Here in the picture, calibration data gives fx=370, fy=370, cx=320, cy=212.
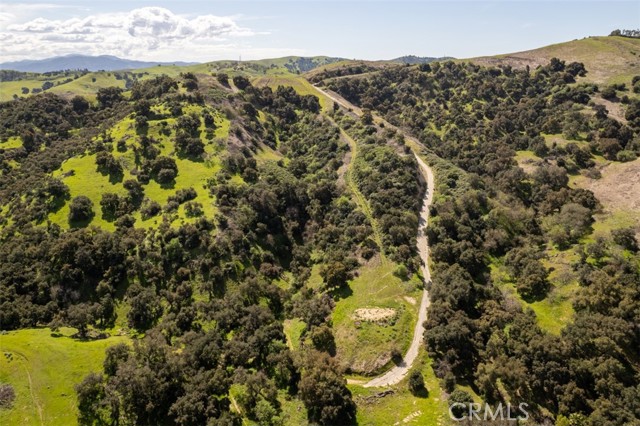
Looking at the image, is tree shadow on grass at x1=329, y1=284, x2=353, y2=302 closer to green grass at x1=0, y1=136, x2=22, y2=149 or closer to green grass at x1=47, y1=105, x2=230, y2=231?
green grass at x1=47, y1=105, x2=230, y2=231

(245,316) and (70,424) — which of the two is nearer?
(70,424)

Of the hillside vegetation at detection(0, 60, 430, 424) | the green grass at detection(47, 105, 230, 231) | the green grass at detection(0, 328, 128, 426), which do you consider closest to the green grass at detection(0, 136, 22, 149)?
the hillside vegetation at detection(0, 60, 430, 424)

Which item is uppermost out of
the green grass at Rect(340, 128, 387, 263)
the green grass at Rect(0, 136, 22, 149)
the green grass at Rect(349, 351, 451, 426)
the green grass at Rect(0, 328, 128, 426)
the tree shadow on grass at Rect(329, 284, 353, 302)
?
the green grass at Rect(0, 136, 22, 149)

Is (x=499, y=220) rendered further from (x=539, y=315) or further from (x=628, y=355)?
(x=628, y=355)

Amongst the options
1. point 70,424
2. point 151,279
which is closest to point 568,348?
point 70,424

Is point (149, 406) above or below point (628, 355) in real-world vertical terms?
below

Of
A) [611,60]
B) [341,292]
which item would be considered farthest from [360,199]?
[611,60]

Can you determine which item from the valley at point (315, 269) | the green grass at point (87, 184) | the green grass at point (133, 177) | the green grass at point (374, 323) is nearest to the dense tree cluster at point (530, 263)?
the valley at point (315, 269)

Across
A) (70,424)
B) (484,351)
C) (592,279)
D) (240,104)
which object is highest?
(240,104)
